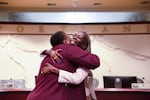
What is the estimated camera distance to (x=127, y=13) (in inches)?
276

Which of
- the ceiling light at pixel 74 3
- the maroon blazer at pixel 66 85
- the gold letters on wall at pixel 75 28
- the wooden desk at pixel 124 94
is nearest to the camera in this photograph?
the maroon blazer at pixel 66 85

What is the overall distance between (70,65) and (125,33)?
5093mm

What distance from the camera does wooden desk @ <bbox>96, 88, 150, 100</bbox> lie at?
375 centimetres

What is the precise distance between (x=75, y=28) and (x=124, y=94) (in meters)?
3.42

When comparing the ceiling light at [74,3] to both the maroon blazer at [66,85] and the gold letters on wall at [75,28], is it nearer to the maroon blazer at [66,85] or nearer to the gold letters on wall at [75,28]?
the gold letters on wall at [75,28]

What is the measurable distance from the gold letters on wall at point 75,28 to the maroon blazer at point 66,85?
4917 mm

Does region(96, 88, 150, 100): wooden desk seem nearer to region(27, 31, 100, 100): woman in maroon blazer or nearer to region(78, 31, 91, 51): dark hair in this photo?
region(78, 31, 91, 51): dark hair

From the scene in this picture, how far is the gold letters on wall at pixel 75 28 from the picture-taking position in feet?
22.7

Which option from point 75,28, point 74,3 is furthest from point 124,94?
point 75,28

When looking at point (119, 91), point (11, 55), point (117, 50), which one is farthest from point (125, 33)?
point (119, 91)

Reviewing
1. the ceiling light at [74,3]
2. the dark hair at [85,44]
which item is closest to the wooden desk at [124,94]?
the dark hair at [85,44]

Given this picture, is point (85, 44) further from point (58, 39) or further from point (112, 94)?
point (112, 94)

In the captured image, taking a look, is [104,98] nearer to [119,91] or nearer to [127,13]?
[119,91]

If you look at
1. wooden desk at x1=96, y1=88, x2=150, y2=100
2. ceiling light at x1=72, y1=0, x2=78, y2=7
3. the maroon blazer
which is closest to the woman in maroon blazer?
the maroon blazer
